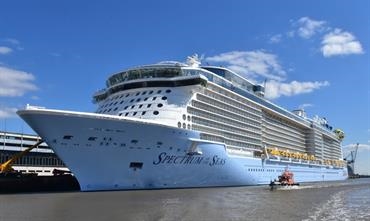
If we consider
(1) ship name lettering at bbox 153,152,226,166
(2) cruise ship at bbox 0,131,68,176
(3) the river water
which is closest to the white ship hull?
(1) ship name lettering at bbox 153,152,226,166

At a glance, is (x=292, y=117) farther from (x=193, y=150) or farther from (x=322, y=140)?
(x=193, y=150)

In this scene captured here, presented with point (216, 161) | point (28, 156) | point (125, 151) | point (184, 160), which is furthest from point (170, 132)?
point (28, 156)

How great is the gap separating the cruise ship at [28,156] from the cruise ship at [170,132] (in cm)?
3244

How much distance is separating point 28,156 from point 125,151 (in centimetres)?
Result: 5161

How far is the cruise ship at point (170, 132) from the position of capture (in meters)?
40.4

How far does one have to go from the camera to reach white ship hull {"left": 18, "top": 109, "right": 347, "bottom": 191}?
39875 mm

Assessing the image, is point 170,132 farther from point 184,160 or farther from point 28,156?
point 28,156

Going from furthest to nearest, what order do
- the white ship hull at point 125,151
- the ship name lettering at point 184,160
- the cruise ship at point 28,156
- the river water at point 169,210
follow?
the cruise ship at point 28,156 < the ship name lettering at point 184,160 < the white ship hull at point 125,151 < the river water at point 169,210

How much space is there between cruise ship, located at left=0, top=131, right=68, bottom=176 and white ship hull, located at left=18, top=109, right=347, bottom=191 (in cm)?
4623

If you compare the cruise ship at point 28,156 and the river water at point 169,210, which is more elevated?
the cruise ship at point 28,156

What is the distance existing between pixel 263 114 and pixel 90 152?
3877 centimetres

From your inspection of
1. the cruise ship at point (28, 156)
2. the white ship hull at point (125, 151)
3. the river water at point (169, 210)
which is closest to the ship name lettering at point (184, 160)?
the white ship hull at point (125, 151)

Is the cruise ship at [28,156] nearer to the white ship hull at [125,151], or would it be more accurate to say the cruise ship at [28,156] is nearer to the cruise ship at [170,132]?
the cruise ship at [170,132]

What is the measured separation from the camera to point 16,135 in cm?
9325
